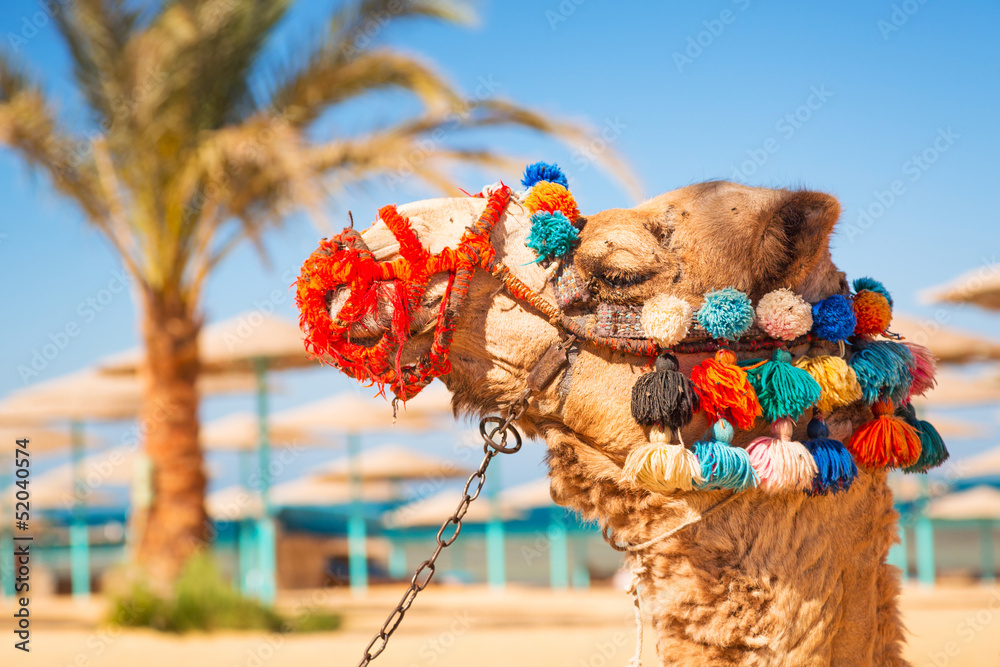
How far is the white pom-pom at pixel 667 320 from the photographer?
6.46 feet

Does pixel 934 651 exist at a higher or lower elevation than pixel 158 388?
lower

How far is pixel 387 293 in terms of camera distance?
2035 millimetres

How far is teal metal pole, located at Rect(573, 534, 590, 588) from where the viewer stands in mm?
21078

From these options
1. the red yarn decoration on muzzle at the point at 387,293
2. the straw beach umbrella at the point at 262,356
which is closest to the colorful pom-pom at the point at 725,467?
the red yarn decoration on muzzle at the point at 387,293

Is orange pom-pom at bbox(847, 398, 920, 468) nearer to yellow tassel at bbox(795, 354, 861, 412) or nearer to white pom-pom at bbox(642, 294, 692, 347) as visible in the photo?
yellow tassel at bbox(795, 354, 861, 412)

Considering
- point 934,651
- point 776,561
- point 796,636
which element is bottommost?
point 934,651

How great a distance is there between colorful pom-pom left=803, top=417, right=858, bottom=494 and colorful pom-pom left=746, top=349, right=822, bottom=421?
0.27 ft

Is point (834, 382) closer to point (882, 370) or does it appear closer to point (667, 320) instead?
point (882, 370)

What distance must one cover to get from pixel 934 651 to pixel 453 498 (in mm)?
17726

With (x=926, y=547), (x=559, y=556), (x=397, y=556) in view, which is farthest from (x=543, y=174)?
(x=397, y=556)

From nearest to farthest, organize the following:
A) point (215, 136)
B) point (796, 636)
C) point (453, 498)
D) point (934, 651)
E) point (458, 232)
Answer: point (796, 636)
point (458, 232)
point (934, 651)
point (215, 136)
point (453, 498)

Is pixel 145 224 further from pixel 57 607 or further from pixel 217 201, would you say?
pixel 57 607

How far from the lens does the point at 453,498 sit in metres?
24.7

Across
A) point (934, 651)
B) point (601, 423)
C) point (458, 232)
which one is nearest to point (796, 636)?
point (601, 423)
